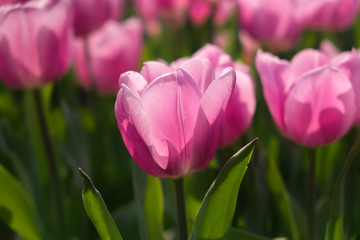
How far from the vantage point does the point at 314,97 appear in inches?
31.2

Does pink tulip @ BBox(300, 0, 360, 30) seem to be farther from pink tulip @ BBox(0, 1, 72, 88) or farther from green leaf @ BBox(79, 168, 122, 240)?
green leaf @ BBox(79, 168, 122, 240)

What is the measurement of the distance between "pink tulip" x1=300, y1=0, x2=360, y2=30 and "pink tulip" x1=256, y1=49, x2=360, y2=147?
58 cm

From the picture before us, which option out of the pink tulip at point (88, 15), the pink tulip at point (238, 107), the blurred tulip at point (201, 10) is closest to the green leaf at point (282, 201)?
the pink tulip at point (238, 107)

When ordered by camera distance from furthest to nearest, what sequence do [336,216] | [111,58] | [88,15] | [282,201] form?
[111,58] < [88,15] < [282,201] < [336,216]

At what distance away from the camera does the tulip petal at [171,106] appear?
2.11 ft

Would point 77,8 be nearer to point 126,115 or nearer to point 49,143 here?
point 49,143

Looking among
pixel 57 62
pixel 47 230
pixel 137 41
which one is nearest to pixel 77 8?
pixel 137 41

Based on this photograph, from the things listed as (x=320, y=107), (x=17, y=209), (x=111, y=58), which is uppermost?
(x=320, y=107)

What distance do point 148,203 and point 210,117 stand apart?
10.7 inches

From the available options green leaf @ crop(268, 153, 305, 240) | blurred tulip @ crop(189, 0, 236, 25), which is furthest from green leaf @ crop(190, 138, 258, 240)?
blurred tulip @ crop(189, 0, 236, 25)

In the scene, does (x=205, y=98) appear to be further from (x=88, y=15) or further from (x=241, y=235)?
(x=88, y=15)

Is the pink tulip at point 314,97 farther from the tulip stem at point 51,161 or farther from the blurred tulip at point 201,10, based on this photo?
the blurred tulip at point 201,10

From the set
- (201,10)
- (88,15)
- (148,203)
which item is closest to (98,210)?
(148,203)

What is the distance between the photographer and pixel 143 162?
2.18 ft
